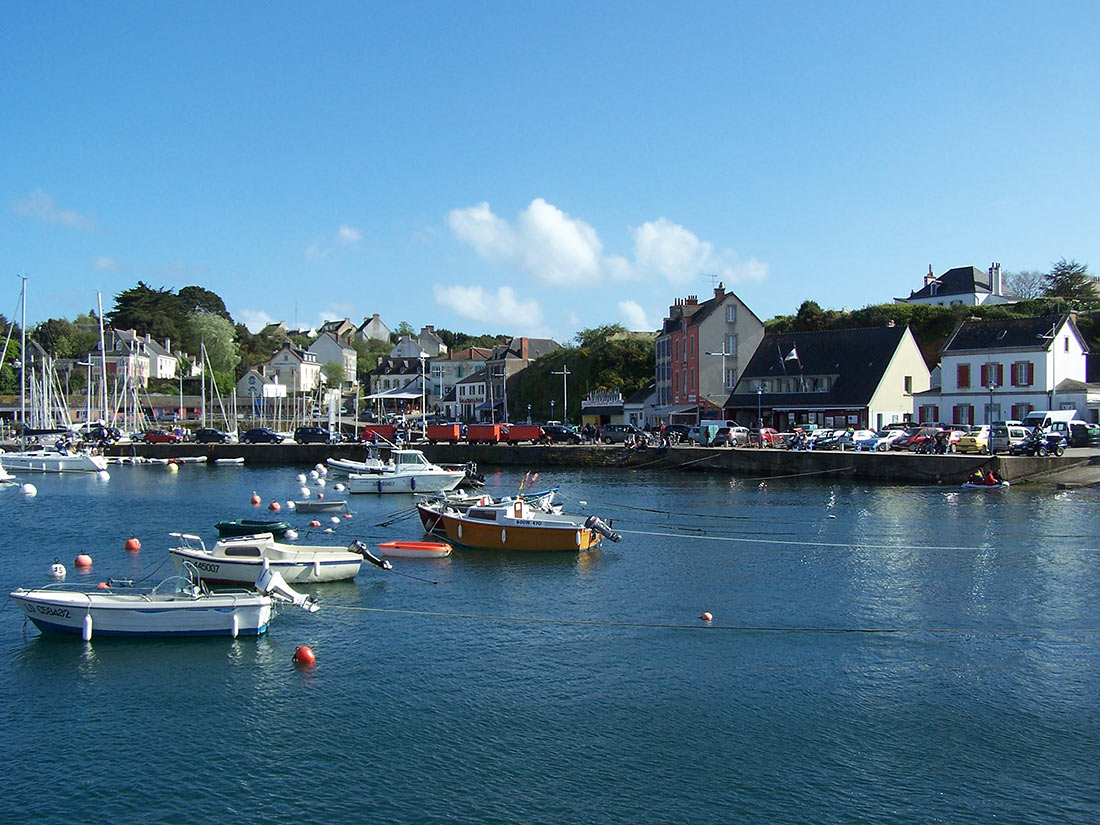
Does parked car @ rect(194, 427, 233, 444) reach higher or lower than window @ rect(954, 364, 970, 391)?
lower

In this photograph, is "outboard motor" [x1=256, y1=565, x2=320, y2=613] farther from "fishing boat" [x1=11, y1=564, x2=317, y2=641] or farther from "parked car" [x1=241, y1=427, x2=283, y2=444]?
"parked car" [x1=241, y1=427, x2=283, y2=444]

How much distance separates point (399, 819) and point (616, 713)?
5.33m

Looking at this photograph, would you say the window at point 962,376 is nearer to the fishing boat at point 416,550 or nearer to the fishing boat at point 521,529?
the fishing boat at point 521,529

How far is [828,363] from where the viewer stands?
74.9 m

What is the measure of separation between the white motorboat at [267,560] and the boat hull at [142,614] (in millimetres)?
4608

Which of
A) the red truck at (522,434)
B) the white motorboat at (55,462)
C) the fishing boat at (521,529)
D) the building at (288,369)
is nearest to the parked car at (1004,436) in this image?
the fishing boat at (521,529)

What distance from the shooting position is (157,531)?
40.8 m

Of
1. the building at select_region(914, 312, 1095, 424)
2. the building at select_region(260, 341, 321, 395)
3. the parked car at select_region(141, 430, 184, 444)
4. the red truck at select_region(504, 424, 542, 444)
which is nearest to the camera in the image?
the building at select_region(914, 312, 1095, 424)

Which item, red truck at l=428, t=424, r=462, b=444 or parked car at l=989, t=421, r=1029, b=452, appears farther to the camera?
red truck at l=428, t=424, r=462, b=444

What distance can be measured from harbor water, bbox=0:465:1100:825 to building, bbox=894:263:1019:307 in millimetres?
69017

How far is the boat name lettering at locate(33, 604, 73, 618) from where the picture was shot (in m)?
22.8

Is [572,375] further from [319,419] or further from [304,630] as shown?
[304,630]

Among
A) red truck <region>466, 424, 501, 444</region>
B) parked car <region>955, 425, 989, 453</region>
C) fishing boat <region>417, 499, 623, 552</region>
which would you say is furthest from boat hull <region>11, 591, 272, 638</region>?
red truck <region>466, 424, 501, 444</region>

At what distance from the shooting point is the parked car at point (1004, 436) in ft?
184
